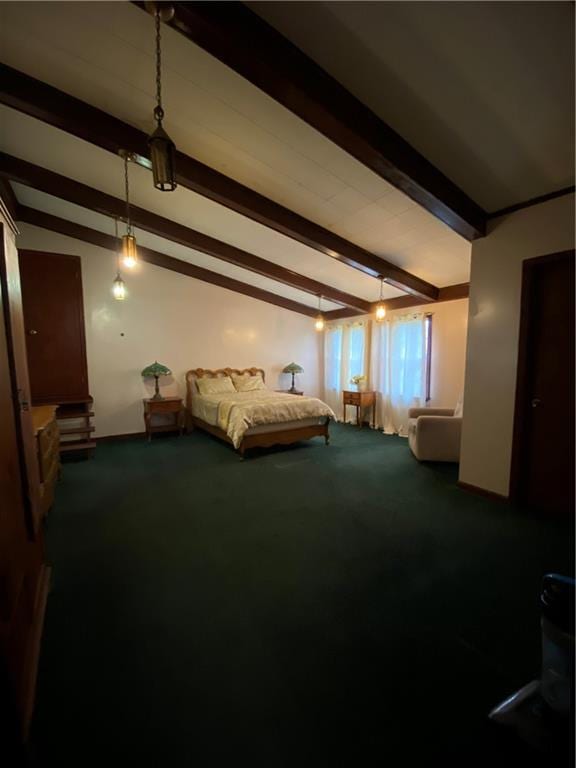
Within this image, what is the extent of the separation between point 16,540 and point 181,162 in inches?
115

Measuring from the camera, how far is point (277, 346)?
6.74 m

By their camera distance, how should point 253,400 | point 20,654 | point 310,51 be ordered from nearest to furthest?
1. point 20,654
2. point 310,51
3. point 253,400

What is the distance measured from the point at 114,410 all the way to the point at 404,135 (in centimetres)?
513

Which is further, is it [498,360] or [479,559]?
[498,360]

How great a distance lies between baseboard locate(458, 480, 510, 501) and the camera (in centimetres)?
301

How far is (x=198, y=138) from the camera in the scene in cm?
252

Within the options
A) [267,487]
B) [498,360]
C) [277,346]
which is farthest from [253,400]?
[498,360]

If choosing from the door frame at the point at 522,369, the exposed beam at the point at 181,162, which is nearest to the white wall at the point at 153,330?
the exposed beam at the point at 181,162

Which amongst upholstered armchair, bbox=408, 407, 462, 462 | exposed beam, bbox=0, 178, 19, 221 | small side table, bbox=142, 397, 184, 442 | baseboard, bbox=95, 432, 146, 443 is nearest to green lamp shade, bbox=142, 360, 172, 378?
small side table, bbox=142, 397, 184, 442

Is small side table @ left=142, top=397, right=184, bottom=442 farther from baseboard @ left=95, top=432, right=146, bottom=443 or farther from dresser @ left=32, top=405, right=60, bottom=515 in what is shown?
dresser @ left=32, top=405, right=60, bottom=515

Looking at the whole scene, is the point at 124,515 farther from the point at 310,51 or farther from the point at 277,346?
the point at 277,346

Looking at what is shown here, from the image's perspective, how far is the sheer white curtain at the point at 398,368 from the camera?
5.25 m

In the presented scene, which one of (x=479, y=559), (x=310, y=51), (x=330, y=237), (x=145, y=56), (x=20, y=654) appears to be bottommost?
(x=479, y=559)

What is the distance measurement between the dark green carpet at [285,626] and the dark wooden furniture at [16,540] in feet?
0.38
